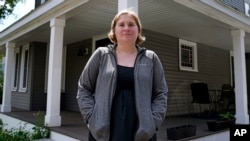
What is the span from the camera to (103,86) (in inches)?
59.4

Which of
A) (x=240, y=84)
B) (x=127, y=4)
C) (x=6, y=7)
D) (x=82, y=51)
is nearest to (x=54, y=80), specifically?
(x=127, y=4)

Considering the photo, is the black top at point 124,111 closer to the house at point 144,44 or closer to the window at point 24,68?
the house at point 144,44

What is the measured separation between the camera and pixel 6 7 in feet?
33.2

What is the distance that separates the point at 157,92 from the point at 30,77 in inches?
291

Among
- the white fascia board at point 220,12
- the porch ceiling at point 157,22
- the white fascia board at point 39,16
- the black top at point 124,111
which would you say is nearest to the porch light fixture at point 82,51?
the porch ceiling at point 157,22

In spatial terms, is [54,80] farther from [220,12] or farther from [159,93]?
[159,93]

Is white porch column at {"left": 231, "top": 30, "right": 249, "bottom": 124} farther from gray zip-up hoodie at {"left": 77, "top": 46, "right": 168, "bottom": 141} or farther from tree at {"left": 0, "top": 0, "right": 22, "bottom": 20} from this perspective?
tree at {"left": 0, "top": 0, "right": 22, "bottom": 20}

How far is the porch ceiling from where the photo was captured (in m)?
4.53

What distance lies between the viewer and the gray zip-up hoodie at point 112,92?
146 cm

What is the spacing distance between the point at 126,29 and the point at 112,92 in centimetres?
41

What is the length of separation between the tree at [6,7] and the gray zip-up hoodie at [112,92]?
9465mm

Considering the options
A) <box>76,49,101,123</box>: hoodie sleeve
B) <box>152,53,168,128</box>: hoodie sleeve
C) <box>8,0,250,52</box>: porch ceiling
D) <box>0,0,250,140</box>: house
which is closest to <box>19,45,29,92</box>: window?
<box>0,0,250,140</box>: house

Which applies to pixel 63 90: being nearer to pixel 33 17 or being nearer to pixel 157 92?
pixel 33 17

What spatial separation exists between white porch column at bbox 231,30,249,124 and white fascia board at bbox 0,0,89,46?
351 centimetres
